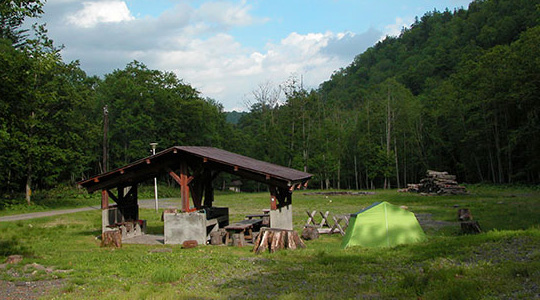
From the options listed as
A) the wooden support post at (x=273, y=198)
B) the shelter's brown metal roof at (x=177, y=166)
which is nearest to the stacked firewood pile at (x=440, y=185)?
the shelter's brown metal roof at (x=177, y=166)

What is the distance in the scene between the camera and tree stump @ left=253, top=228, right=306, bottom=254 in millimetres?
12461

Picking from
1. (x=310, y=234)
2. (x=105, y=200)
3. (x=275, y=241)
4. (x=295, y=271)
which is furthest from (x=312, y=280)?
(x=105, y=200)

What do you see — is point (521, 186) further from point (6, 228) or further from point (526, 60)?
point (6, 228)

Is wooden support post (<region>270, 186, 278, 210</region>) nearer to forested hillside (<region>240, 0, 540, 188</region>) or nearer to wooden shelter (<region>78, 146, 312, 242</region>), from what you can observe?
wooden shelter (<region>78, 146, 312, 242</region>)

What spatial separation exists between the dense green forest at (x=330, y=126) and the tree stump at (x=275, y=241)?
23.4 meters

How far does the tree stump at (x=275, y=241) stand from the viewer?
12.5m

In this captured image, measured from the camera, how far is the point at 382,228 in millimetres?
12773

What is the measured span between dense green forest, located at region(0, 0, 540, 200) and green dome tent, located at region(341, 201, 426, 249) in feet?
82.9

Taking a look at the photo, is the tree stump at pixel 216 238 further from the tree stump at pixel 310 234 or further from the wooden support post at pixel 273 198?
the tree stump at pixel 310 234

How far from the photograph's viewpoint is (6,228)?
1902cm

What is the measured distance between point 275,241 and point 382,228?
3.16m

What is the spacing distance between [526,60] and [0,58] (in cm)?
4186

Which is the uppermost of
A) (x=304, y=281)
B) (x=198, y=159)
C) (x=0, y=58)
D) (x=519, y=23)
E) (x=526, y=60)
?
(x=519, y=23)

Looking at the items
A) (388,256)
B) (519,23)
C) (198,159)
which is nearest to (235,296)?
(388,256)
